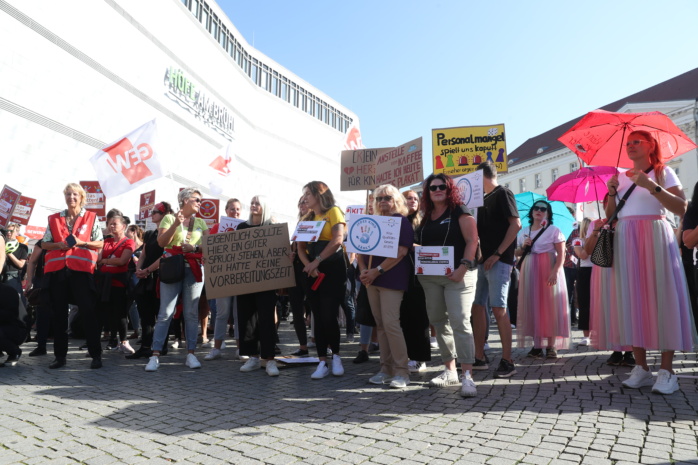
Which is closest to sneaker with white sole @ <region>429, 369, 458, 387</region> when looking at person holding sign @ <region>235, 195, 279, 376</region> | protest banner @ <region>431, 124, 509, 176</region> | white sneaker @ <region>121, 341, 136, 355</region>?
person holding sign @ <region>235, 195, 279, 376</region>

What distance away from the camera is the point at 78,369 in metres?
5.70

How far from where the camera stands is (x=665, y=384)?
4039 millimetres

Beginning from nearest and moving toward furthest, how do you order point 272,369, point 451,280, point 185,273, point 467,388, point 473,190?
point 467,388, point 451,280, point 473,190, point 272,369, point 185,273

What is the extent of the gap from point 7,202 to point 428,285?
25.9 feet

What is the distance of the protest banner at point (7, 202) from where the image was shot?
8.74 meters

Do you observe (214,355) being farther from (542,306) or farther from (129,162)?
(129,162)

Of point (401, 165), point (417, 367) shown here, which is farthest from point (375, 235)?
point (401, 165)

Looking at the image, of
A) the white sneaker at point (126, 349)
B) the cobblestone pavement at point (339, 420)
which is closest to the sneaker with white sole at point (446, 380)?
the cobblestone pavement at point (339, 420)

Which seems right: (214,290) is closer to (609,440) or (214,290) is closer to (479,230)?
(479,230)

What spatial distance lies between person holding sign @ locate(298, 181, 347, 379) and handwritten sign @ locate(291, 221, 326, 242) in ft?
0.32

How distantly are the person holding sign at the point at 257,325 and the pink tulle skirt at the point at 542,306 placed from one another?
120 inches

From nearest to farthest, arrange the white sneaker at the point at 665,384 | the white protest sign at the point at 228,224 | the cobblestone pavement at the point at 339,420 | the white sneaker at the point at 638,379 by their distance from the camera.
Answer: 1. the cobblestone pavement at the point at 339,420
2. the white sneaker at the point at 665,384
3. the white sneaker at the point at 638,379
4. the white protest sign at the point at 228,224

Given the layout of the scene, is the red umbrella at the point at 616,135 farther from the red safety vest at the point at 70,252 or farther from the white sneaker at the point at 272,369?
the red safety vest at the point at 70,252

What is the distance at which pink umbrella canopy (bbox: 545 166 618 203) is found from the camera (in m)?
6.76
